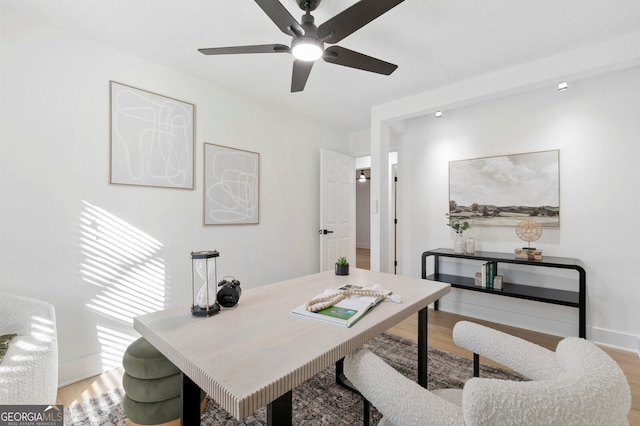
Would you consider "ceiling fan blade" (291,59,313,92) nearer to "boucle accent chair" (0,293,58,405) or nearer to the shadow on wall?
the shadow on wall

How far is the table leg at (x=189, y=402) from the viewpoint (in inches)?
43.3

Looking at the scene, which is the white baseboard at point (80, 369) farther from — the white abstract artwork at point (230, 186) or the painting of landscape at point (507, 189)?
the painting of landscape at point (507, 189)

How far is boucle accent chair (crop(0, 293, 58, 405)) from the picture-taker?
1284mm

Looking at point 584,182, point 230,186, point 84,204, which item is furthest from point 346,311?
point 584,182

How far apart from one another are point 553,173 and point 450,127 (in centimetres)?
118

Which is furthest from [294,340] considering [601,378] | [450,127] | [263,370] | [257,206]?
[450,127]

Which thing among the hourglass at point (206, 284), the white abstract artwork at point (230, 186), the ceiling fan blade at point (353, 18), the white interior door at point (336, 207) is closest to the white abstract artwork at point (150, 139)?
the white abstract artwork at point (230, 186)

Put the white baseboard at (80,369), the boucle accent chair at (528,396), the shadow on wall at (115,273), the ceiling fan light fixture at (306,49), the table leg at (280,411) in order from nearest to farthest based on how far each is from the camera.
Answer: the boucle accent chair at (528,396) → the table leg at (280,411) → the ceiling fan light fixture at (306,49) → the white baseboard at (80,369) → the shadow on wall at (115,273)

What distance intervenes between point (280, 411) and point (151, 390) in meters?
0.98

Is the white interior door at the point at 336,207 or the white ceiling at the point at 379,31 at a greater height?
the white ceiling at the point at 379,31

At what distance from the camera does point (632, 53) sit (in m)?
2.15

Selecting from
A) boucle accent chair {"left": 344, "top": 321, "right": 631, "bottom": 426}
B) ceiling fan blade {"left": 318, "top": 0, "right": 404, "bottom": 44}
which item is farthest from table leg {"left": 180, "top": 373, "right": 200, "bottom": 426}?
ceiling fan blade {"left": 318, "top": 0, "right": 404, "bottom": 44}

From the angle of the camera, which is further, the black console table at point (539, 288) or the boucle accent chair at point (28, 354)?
the black console table at point (539, 288)

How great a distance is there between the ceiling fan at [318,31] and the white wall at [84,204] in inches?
45.6
